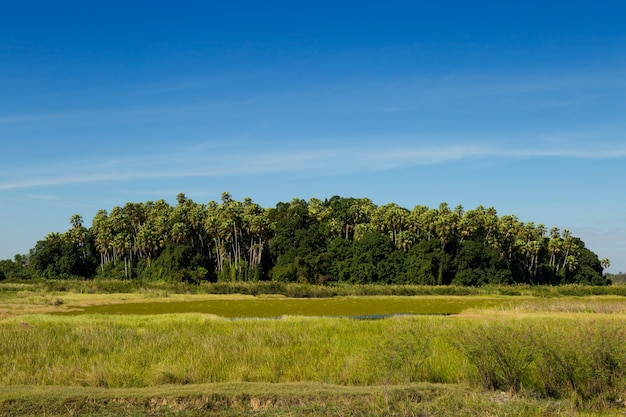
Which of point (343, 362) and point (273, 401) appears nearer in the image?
point (273, 401)

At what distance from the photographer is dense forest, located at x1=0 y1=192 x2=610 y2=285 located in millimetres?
87562

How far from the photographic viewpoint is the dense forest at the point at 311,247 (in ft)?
287

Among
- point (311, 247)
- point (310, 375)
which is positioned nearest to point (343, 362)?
point (310, 375)

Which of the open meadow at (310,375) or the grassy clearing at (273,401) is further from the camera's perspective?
the open meadow at (310,375)

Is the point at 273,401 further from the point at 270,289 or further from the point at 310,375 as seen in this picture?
the point at 270,289

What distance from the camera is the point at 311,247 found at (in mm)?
92125

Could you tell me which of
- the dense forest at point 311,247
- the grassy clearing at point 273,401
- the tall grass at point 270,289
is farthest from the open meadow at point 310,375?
the dense forest at point 311,247

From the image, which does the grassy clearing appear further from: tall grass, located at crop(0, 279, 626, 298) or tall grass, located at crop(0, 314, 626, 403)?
tall grass, located at crop(0, 279, 626, 298)

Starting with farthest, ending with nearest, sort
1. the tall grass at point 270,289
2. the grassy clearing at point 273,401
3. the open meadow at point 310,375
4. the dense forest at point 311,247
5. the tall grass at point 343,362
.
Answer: the dense forest at point 311,247, the tall grass at point 270,289, the tall grass at point 343,362, the open meadow at point 310,375, the grassy clearing at point 273,401

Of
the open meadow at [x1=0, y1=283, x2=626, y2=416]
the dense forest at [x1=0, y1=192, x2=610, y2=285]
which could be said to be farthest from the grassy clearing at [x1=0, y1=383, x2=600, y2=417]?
the dense forest at [x1=0, y1=192, x2=610, y2=285]

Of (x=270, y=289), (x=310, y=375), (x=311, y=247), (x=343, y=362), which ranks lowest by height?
(x=270, y=289)

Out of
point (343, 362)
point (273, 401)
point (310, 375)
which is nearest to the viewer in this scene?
point (273, 401)

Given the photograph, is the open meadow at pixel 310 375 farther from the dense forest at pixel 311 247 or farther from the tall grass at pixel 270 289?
the dense forest at pixel 311 247

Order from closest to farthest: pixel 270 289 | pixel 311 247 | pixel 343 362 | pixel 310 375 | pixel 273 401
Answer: pixel 273 401 < pixel 310 375 < pixel 343 362 < pixel 270 289 < pixel 311 247
